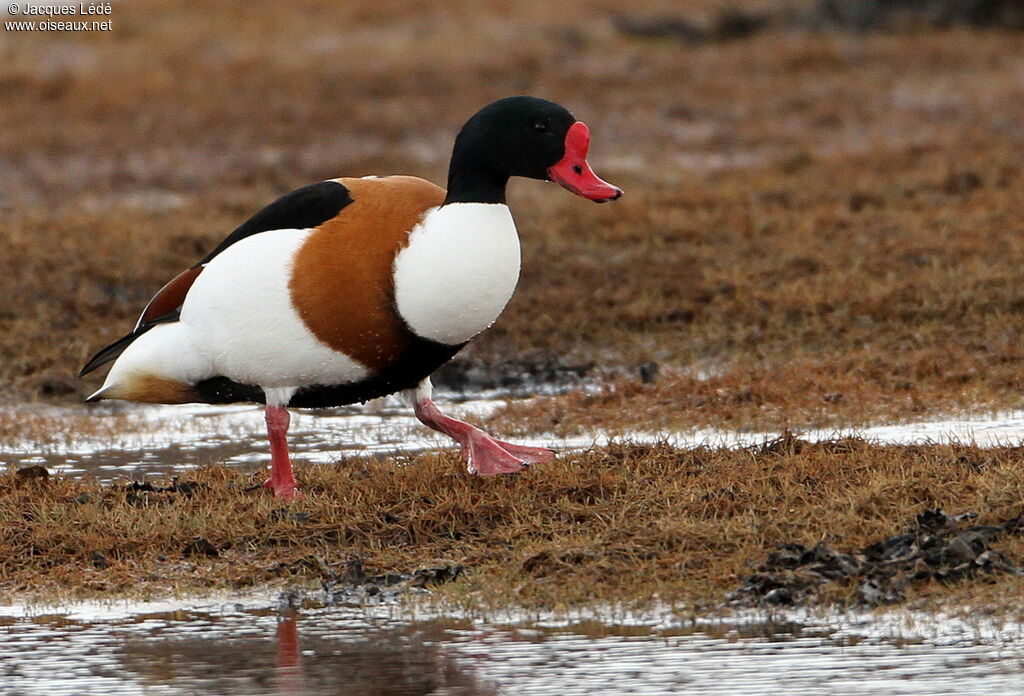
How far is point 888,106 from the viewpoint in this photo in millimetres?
19281

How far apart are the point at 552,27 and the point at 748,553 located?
1928 cm

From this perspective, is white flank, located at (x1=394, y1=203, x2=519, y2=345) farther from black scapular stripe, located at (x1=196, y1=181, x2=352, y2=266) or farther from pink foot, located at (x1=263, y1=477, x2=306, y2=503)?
pink foot, located at (x1=263, y1=477, x2=306, y2=503)

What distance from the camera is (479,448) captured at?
6918 mm

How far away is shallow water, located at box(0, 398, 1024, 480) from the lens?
782cm

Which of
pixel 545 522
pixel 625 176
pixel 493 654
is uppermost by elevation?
pixel 625 176

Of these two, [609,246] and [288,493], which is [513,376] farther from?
[288,493]

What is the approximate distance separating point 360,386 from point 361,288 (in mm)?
452

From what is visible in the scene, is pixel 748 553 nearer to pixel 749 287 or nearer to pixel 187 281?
pixel 187 281

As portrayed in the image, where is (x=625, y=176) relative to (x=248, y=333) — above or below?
above

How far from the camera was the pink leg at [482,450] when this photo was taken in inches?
269

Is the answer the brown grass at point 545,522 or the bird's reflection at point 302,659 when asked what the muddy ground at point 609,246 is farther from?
the bird's reflection at point 302,659

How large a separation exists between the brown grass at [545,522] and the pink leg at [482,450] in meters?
0.10

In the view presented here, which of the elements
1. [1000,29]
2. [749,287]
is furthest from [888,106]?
[749,287]

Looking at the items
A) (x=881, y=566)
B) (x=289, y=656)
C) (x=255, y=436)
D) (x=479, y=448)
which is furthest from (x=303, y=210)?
(x=881, y=566)
